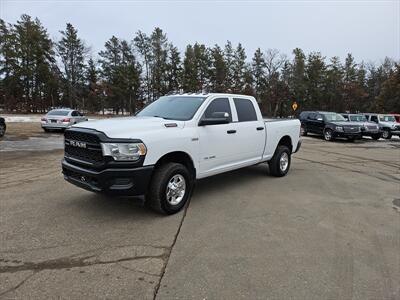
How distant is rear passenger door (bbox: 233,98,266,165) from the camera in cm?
668

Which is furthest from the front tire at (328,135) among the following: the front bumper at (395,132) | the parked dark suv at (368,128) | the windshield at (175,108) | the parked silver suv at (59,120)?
the windshield at (175,108)

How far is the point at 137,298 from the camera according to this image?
300 centimetres

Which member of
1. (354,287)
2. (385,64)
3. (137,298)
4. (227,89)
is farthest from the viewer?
(385,64)

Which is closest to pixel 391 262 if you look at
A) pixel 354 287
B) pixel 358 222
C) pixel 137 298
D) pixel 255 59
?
pixel 354 287

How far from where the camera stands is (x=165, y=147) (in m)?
4.98

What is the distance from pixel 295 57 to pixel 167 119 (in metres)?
67.4

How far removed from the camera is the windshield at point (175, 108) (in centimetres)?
582

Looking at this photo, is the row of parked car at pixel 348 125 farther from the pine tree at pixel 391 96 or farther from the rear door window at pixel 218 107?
the pine tree at pixel 391 96

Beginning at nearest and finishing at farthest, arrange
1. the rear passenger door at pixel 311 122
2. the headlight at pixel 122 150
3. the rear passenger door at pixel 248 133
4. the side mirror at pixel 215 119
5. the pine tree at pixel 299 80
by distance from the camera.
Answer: the headlight at pixel 122 150 < the side mirror at pixel 215 119 < the rear passenger door at pixel 248 133 < the rear passenger door at pixel 311 122 < the pine tree at pixel 299 80

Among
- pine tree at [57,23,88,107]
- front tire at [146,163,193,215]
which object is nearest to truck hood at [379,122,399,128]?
front tire at [146,163,193,215]

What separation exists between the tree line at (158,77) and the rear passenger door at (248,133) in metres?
55.0

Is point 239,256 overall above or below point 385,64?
below

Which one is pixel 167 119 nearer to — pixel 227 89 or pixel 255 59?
pixel 227 89

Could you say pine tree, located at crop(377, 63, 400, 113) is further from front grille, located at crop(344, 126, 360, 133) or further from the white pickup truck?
the white pickup truck
